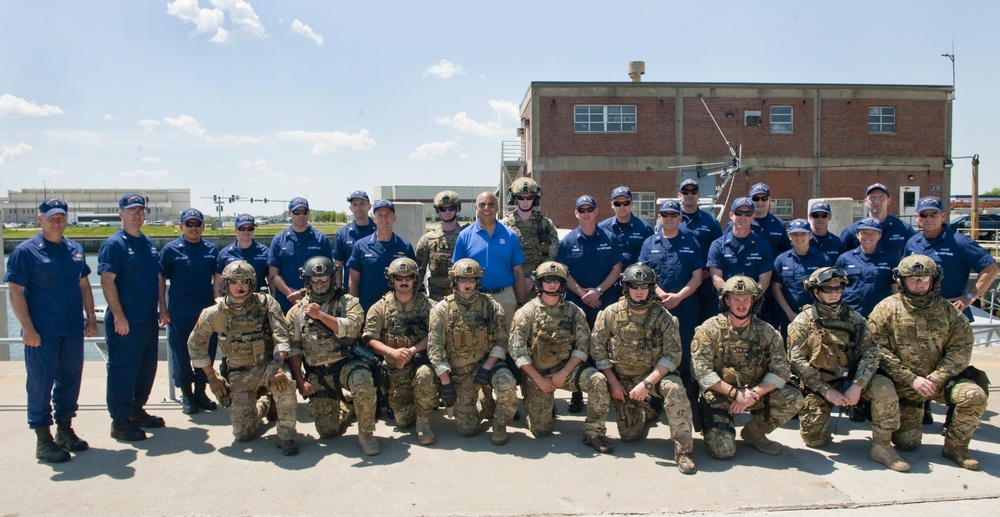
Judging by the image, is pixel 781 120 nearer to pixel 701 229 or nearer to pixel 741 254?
pixel 701 229

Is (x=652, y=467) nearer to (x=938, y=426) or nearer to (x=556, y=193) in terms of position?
(x=938, y=426)

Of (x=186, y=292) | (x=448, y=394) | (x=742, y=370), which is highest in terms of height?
(x=186, y=292)

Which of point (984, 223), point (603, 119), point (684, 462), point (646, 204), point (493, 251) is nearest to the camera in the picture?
point (684, 462)

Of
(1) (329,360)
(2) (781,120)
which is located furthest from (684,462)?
(2) (781,120)

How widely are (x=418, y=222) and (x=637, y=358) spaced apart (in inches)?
205

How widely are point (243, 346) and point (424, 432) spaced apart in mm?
1747

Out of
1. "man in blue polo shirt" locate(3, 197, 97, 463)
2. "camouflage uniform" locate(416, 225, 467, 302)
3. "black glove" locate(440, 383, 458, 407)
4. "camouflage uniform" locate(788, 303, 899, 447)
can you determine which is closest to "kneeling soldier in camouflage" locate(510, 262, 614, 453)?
"black glove" locate(440, 383, 458, 407)

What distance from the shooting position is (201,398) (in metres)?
6.49

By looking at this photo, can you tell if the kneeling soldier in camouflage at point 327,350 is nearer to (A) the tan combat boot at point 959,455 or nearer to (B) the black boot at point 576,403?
(B) the black boot at point 576,403

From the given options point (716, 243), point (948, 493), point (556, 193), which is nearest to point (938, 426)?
point (948, 493)

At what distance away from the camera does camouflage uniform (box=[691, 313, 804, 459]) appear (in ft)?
17.2

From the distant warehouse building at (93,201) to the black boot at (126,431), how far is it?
97355 millimetres

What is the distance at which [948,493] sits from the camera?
14.9 feet

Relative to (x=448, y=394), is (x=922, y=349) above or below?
above
